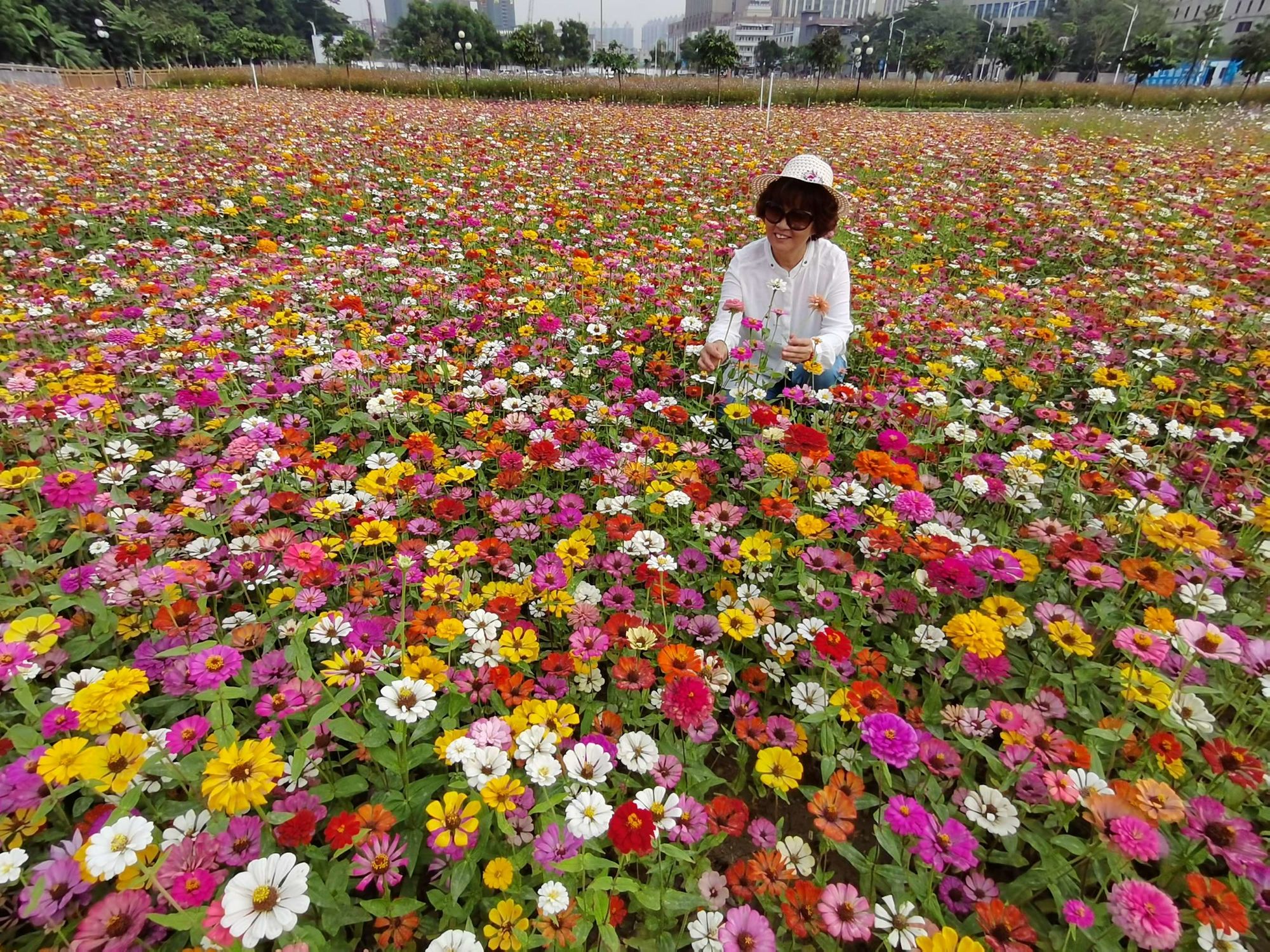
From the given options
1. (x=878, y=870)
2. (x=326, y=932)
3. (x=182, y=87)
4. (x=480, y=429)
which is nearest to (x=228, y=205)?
(x=480, y=429)

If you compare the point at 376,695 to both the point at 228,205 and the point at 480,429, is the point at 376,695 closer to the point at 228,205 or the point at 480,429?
the point at 480,429

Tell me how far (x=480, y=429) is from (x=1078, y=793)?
8.09 feet

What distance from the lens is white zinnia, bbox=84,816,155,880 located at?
3.44ft

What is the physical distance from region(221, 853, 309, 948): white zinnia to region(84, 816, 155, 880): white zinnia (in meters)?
0.19

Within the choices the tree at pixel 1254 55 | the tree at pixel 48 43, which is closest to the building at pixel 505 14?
the tree at pixel 48 43

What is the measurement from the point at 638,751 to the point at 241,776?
2.68 feet

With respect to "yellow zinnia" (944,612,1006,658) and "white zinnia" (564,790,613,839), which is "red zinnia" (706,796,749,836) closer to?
"white zinnia" (564,790,613,839)

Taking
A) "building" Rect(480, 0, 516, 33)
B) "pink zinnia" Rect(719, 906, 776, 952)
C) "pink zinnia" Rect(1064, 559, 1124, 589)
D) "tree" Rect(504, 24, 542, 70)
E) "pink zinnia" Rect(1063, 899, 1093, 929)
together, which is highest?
"building" Rect(480, 0, 516, 33)

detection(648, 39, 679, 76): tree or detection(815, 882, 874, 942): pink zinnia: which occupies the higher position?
detection(648, 39, 679, 76): tree

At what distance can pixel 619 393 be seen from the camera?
124 inches

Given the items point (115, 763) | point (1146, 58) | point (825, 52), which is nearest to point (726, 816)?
point (115, 763)

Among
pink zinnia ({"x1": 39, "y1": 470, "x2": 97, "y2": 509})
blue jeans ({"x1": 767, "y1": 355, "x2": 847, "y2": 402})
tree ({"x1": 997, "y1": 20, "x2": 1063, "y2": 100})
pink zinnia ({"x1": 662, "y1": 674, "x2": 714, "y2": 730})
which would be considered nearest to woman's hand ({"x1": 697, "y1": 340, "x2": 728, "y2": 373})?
blue jeans ({"x1": 767, "y1": 355, "x2": 847, "y2": 402})

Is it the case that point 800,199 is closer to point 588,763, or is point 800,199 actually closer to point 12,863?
point 588,763

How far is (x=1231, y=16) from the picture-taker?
65.6m
